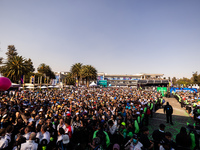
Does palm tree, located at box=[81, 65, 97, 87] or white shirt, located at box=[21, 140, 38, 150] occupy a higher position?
palm tree, located at box=[81, 65, 97, 87]

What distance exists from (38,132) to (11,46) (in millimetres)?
65879

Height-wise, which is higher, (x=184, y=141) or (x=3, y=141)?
(x=3, y=141)

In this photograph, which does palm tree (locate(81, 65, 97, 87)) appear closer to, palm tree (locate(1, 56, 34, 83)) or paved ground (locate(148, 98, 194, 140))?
palm tree (locate(1, 56, 34, 83))

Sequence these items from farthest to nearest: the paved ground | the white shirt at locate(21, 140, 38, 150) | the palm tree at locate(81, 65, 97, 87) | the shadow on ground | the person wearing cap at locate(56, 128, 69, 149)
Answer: the palm tree at locate(81, 65, 97, 87) < the paved ground < the shadow on ground < the person wearing cap at locate(56, 128, 69, 149) < the white shirt at locate(21, 140, 38, 150)

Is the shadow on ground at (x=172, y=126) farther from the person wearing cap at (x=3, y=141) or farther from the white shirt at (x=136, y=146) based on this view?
the person wearing cap at (x=3, y=141)

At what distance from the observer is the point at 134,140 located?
352 centimetres

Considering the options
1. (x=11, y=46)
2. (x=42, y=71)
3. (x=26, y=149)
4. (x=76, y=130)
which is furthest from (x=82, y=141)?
(x=11, y=46)

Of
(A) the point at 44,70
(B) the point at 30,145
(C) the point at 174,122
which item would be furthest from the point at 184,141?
(A) the point at 44,70

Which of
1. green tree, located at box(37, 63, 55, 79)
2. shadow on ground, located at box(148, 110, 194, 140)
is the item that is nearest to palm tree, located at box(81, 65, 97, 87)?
green tree, located at box(37, 63, 55, 79)

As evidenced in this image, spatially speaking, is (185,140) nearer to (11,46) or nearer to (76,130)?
(76,130)

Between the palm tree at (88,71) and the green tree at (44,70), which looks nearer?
the palm tree at (88,71)

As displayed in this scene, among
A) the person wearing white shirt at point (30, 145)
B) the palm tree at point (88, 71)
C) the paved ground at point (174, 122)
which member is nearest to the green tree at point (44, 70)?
the palm tree at point (88, 71)

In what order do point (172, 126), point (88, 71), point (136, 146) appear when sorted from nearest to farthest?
point (136, 146)
point (172, 126)
point (88, 71)

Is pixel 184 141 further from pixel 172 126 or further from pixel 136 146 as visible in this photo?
pixel 172 126
